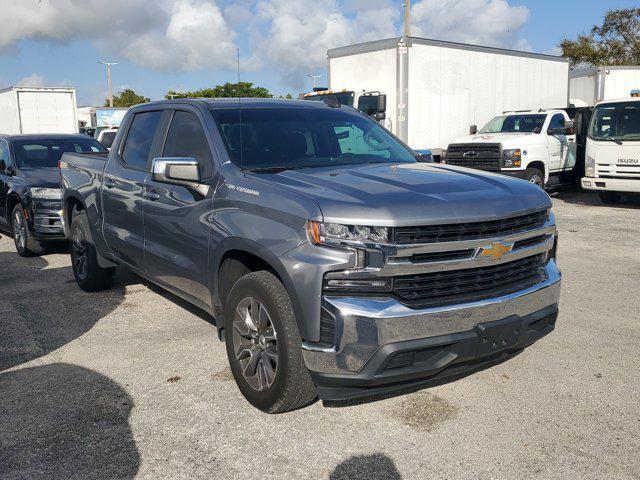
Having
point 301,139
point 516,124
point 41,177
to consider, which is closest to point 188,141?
point 301,139

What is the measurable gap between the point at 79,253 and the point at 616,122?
10717 millimetres

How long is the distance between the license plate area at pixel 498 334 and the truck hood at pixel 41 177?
6.86 m

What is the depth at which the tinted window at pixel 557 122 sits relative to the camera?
14.0m

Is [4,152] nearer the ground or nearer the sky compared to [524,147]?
nearer the sky

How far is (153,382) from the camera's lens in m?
4.30

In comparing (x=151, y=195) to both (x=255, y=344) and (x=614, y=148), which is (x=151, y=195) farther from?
(x=614, y=148)

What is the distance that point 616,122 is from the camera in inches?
504

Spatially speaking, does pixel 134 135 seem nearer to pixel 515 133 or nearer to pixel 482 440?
pixel 482 440

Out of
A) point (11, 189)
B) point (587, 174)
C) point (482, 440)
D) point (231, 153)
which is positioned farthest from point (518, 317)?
point (587, 174)

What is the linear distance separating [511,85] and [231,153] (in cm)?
1447

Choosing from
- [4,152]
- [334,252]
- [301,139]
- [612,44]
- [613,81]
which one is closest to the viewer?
[334,252]

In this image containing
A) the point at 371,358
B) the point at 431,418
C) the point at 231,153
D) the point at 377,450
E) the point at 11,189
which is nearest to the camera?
the point at 371,358

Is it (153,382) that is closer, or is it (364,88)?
(153,382)

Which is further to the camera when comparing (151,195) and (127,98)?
(127,98)
